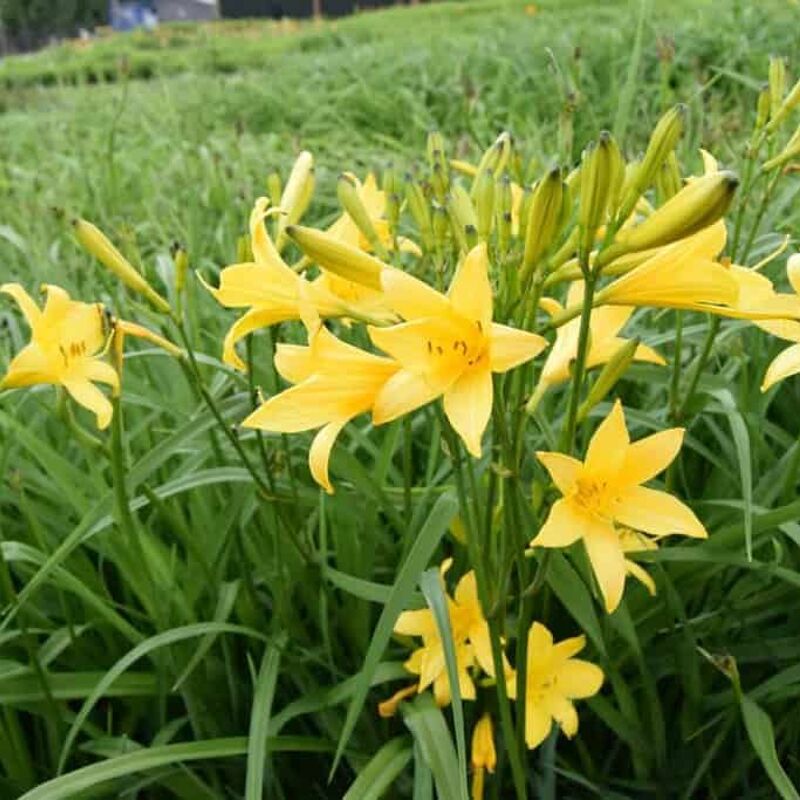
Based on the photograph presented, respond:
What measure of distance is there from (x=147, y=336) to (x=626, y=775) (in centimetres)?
64

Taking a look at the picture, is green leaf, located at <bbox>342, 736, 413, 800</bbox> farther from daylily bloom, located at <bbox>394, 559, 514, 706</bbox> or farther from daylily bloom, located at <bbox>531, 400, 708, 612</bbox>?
daylily bloom, located at <bbox>531, 400, 708, 612</bbox>

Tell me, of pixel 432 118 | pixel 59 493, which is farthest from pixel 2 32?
pixel 59 493

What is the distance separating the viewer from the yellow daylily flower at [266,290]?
75cm

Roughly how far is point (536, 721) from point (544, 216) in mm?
475

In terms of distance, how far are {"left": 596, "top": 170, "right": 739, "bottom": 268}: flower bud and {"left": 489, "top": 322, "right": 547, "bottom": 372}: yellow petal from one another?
9 cm

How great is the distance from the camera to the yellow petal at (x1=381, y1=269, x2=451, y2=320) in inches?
25.5

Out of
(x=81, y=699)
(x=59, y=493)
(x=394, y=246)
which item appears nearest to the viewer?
(x=394, y=246)

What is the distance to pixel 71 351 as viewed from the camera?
2.95 ft

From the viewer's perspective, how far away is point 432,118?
4027mm

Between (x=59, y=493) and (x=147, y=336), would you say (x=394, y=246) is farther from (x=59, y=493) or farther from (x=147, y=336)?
(x=59, y=493)

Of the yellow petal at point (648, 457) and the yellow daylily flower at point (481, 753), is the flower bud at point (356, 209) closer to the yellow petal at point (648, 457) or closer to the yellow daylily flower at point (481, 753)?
the yellow petal at point (648, 457)

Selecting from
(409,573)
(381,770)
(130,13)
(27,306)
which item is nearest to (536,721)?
(381,770)

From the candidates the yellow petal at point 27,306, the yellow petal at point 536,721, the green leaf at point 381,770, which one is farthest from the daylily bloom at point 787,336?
the yellow petal at point 27,306

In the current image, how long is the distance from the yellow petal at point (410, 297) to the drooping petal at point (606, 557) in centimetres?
18
